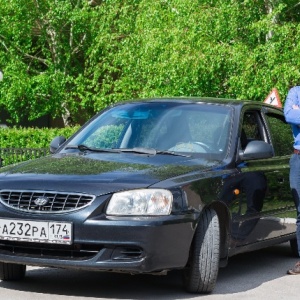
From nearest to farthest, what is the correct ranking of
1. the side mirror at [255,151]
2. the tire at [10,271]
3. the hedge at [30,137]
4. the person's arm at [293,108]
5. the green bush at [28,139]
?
the tire at [10,271]
the side mirror at [255,151]
the person's arm at [293,108]
the hedge at [30,137]
the green bush at [28,139]

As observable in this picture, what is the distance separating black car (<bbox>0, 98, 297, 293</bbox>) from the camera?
8.15 metres

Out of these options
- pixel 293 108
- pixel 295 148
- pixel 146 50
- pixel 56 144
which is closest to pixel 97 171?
pixel 56 144

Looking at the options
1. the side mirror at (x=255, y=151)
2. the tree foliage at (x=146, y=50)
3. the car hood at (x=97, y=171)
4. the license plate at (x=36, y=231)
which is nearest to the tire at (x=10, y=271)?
the car hood at (x=97, y=171)

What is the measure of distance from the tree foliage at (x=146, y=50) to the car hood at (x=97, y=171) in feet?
47.8

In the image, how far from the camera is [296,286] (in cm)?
950

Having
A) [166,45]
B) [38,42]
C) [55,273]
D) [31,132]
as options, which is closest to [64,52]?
[38,42]

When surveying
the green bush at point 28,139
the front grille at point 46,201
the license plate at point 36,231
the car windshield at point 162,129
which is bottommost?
the green bush at point 28,139

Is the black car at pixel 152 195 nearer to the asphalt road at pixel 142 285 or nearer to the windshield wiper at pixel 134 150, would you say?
the windshield wiper at pixel 134 150

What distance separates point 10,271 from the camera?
923cm

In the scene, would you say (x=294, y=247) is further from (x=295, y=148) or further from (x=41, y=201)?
(x=41, y=201)

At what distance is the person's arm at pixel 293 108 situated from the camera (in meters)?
10.1

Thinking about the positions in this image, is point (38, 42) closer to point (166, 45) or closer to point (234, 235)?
point (166, 45)

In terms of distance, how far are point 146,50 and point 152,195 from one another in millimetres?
17268

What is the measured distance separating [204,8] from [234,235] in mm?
15915
